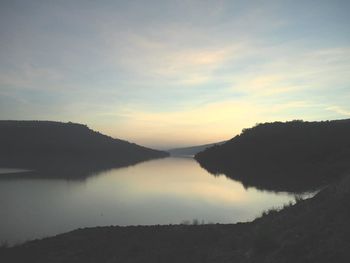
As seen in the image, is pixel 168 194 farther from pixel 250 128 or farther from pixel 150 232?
pixel 250 128

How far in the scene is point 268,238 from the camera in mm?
12039

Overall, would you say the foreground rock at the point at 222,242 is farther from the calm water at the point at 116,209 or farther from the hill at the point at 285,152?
the hill at the point at 285,152

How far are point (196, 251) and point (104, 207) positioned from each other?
65.5 feet

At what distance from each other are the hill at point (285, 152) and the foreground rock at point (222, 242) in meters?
48.8

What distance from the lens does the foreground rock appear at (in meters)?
10.5

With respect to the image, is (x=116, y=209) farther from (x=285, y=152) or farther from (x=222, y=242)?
(x=285, y=152)

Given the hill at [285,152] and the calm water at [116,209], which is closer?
the calm water at [116,209]

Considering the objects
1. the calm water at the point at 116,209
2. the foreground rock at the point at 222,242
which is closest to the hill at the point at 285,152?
the calm water at the point at 116,209

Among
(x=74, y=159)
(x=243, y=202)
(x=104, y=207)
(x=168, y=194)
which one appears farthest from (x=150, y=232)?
(x=74, y=159)

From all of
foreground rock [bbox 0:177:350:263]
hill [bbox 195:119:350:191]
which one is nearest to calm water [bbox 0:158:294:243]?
foreground rock [bbox 0:177:350:263]

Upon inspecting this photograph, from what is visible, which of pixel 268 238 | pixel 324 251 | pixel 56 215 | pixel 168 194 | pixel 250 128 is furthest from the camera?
pixel 250 128

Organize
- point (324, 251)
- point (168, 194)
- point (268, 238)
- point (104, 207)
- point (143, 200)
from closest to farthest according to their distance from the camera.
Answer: point (324, 251)
point (268, 238)
point (104, 207)
point (143, 200)
point (168, 194)

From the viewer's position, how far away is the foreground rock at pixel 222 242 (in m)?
10.5

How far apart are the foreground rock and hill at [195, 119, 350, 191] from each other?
160 feet
